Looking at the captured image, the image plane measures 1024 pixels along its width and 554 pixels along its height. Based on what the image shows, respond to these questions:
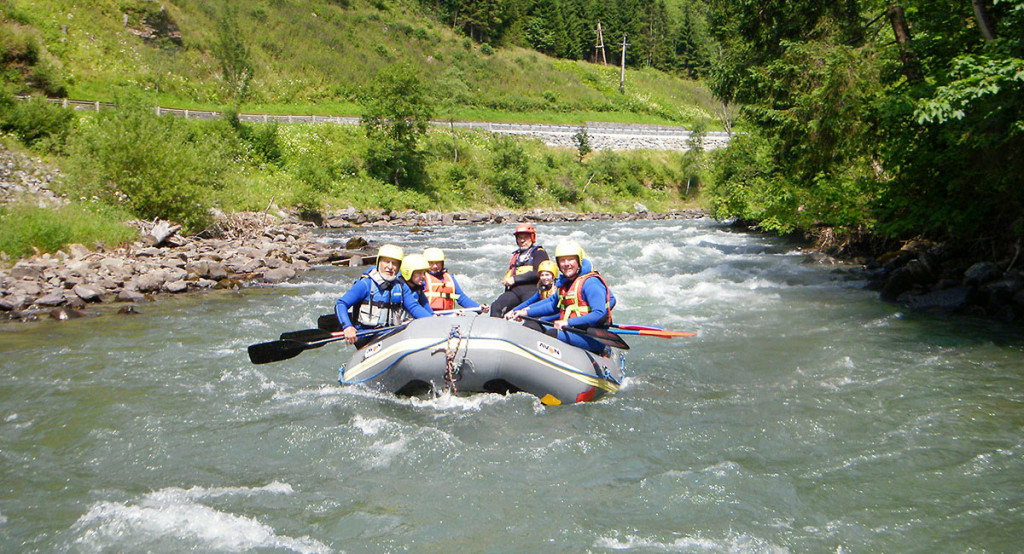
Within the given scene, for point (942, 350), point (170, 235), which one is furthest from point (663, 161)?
point (942, 350)

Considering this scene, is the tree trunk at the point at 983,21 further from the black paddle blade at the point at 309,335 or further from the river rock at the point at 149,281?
the river rock at the point at 149,281

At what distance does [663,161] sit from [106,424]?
4775 cm

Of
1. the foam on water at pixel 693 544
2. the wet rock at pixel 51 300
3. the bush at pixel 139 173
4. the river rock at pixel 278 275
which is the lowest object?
the foam on water at pixel 693 544

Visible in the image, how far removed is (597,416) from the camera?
A: 7113 millimetres

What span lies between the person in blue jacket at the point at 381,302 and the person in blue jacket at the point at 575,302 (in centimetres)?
116

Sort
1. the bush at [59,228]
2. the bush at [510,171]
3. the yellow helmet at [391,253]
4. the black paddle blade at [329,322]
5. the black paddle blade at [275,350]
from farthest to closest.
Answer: the bush at [510,171] < the bush at [59,228] < the black paddle blade at [329,322] < the black paddle blade at [275,350] < the yellow helmet at [391,253]

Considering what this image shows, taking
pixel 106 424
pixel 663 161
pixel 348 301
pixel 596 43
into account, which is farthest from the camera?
pixel 596 43

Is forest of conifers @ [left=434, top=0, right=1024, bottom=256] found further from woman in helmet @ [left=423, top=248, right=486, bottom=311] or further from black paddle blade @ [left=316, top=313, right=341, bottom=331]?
black paddle blade @ [left=316, top=313, right=341, bottom=331]

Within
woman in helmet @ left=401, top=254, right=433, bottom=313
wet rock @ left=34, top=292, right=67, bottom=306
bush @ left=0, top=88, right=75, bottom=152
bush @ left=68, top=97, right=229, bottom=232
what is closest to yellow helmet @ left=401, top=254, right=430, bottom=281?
woman in helmet @ left=401, top=254, right=433, bottom=313

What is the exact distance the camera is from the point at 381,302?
7.86 metres

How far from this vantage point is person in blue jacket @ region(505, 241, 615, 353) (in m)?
7.38

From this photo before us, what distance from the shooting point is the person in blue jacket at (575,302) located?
738 centimetres

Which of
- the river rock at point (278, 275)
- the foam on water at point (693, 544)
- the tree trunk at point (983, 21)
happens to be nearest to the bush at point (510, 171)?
the river rock at point (278, 275)

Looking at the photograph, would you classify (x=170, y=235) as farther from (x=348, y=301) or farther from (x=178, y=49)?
(x=178, y=49)
